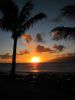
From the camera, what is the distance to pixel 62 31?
39.9ft

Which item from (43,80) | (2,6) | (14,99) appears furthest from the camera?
(2,6)

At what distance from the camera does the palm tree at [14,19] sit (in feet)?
54.6

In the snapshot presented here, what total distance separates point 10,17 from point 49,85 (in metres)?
7.10

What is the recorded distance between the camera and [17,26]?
1702 cm

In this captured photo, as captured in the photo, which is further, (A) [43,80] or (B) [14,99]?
(A) [43,80]

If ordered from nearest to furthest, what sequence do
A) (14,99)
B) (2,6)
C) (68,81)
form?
(14,99), (68,81), (2,6)

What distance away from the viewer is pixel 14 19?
661 inches

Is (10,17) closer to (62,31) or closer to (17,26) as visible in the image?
(17,26)

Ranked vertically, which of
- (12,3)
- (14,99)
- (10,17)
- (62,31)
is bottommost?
(14,99)

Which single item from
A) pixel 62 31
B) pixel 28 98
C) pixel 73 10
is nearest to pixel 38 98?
pixel 28 98

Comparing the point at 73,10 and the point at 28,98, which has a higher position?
the point at 73,10

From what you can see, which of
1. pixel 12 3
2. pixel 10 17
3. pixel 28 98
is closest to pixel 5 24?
pixel 10 17

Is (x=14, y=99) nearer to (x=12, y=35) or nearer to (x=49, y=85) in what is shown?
(x=49, y=85)

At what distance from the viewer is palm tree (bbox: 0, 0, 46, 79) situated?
54.6 ft
